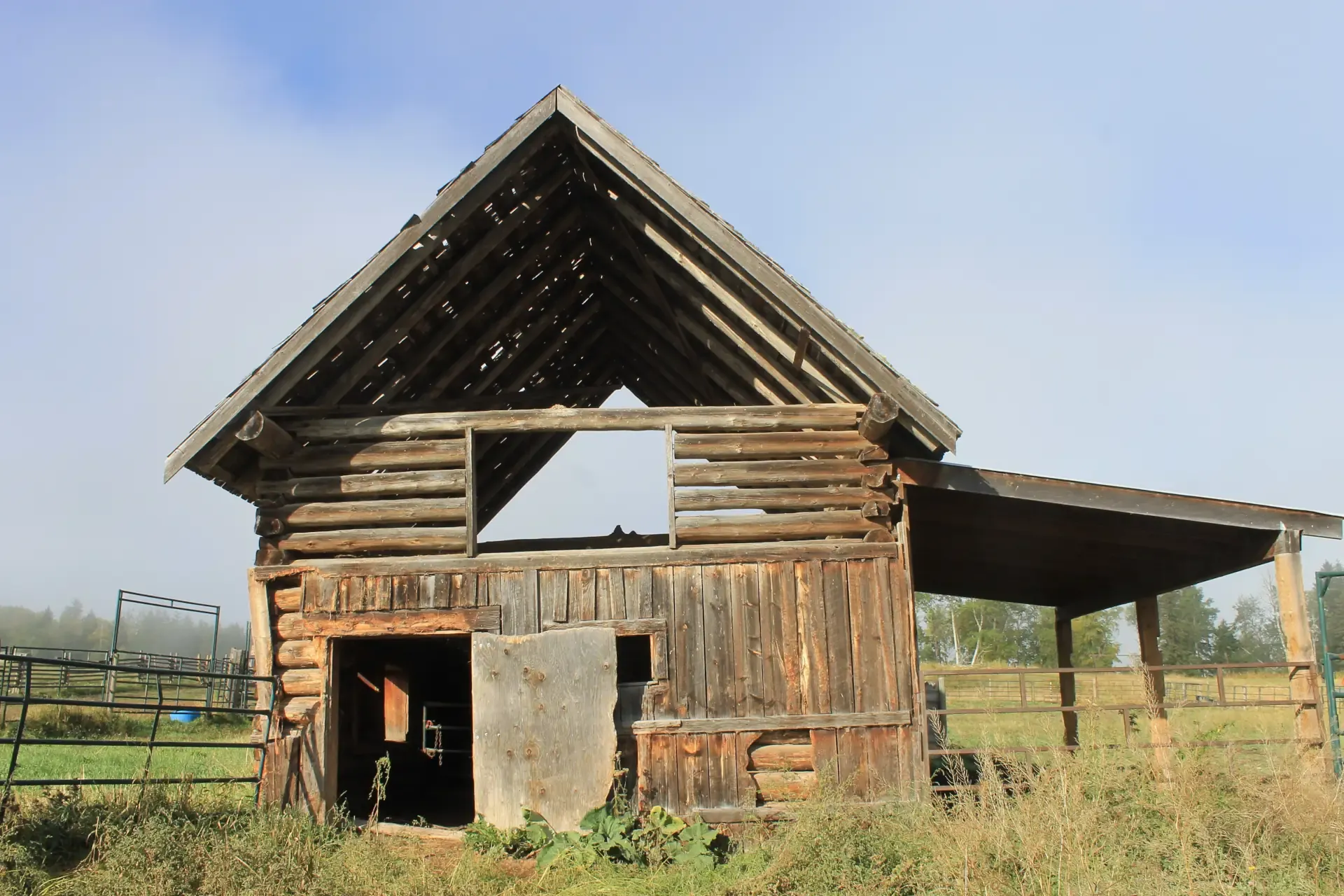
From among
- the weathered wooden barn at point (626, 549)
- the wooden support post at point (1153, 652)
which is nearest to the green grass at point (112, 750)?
the weathered wooden barn at point (626, 549)

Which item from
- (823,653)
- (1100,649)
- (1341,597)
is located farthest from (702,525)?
(1341,597)

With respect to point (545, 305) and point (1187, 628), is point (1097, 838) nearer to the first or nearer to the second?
point (545, 305)

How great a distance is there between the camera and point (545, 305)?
12.6 meters

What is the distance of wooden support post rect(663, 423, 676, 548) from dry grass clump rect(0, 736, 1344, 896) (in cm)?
275

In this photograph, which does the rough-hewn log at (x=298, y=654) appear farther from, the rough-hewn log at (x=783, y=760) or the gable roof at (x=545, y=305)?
the rough-hewn log at (x=783, y=760)

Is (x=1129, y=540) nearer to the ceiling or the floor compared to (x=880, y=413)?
nearer to the floor

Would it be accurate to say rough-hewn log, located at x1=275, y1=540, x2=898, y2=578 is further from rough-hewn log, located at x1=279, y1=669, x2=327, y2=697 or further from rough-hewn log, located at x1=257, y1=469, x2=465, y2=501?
rough-hewn log, located at x1=279, y1=669, x2=327, y2=697

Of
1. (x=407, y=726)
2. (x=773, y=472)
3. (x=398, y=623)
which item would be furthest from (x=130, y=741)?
→ (x=773, y=472)

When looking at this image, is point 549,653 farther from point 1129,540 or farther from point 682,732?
point 1129,540

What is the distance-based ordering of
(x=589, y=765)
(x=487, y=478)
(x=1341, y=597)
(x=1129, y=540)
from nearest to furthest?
(x=589, y=765)
(x=1129, y=540)
(x=487, y=478)
(x=1341, y=597)

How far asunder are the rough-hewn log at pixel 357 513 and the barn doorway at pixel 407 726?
102 inches

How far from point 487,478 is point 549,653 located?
5.40 metres

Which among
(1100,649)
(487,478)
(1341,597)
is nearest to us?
(487,478)

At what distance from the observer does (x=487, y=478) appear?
14523mm
